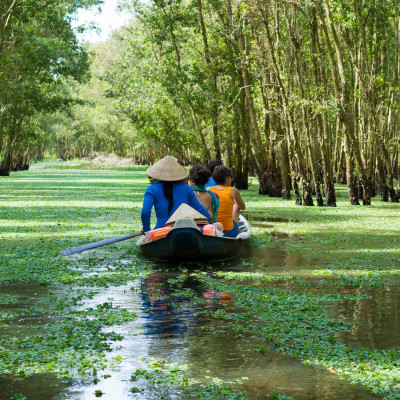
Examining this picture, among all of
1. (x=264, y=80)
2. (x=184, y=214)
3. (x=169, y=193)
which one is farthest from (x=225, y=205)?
(x=264, y=80)

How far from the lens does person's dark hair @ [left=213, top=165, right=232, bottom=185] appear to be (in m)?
11.5

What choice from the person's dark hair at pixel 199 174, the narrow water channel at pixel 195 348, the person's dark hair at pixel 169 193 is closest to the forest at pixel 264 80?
the person's dark hair at pixel 199 174

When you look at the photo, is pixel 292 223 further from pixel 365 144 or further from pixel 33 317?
pixel 33 317

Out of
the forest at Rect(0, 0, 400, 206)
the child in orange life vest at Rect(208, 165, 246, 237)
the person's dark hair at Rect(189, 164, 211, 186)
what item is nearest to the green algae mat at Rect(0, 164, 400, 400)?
the child in orange life vest at Rect(208, 165, 246, 237)

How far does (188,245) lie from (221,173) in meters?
1.83

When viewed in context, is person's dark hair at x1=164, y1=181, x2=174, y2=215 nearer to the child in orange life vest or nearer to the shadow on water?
the child in orange life vest

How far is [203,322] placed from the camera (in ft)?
22.5

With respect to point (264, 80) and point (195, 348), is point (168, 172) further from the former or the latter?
point (264, 80)

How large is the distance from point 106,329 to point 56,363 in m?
1.14

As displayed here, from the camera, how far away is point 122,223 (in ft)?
54.7

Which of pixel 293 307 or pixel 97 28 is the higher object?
pixel 97 28

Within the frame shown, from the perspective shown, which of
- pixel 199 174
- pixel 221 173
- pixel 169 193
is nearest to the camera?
pixel 169 193

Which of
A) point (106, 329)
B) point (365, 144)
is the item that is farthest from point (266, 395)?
point (365, 144)

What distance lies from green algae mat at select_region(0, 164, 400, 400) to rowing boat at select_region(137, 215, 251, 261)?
20cm
